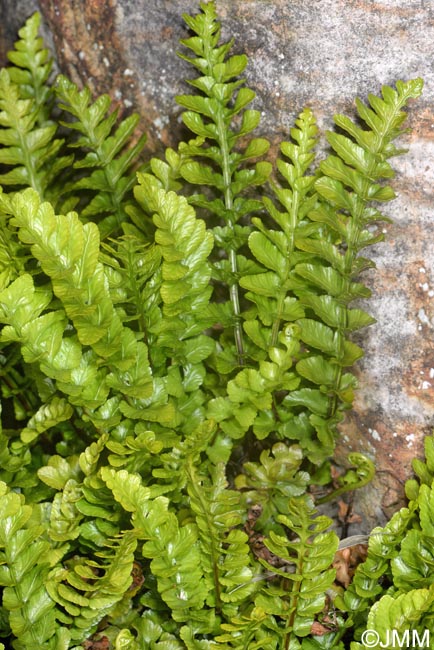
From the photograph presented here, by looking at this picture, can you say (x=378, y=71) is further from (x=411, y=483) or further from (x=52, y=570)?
(x=52, y=570)

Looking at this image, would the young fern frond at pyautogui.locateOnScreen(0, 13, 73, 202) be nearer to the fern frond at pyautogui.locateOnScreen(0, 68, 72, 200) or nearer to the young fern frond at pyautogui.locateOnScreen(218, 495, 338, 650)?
the fern frond at pyautogui.locateOnScreen(0, 68, 72, 200)

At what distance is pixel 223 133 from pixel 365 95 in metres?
Answer: 0.34

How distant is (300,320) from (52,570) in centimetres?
77

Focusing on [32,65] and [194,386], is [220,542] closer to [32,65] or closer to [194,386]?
[194,386]

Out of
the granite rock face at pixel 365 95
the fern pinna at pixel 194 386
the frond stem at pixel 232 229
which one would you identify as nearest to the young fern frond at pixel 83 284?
the fern pinna at pixel 194 386

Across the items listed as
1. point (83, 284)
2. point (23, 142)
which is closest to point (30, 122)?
point (23, 142)

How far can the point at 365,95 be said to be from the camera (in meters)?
1.92

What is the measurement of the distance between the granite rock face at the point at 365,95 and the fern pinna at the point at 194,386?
2.9 inches

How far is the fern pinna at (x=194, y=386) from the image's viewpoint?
64.7 inches

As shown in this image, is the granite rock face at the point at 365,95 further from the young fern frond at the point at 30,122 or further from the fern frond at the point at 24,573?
the fern frond at the point at 24,573

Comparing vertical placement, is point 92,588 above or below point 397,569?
above

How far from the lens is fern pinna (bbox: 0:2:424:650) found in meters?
1.64

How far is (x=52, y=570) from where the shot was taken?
1743 mm

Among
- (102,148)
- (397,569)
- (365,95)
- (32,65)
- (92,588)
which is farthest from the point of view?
(32,65)
